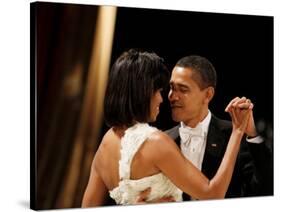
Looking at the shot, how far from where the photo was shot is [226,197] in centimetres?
707

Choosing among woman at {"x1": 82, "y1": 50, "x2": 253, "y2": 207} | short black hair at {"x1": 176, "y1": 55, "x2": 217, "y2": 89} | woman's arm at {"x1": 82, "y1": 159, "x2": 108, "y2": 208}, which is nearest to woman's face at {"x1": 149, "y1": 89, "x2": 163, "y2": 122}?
woman at {"x1": 82, "y1": 50, "x2": 253, "y2": 207}

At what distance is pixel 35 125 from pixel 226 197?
198 centimetres

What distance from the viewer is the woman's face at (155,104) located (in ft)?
21.8

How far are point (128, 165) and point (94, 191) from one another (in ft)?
1.20

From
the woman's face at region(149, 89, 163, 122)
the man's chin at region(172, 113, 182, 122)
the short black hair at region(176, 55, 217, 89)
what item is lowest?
the man's chin at region(172, 113, 182, 122)

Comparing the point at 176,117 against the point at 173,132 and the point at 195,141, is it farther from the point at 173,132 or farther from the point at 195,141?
the point at 195,141

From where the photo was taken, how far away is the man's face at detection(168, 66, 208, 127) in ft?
22.2

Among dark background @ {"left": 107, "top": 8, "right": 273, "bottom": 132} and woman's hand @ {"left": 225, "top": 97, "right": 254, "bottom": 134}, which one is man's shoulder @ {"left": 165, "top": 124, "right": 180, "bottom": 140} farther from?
woman's hand @ {"left": 225, "top": 97, "right": 254, "bottom": 134}

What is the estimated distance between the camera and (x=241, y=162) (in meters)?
7.11

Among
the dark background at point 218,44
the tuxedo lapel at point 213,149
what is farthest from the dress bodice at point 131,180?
the tuxedo lapel at point 213,149

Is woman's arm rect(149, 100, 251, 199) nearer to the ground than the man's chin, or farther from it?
nearer to the ground

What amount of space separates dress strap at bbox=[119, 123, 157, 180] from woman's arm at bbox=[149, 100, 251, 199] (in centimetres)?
11

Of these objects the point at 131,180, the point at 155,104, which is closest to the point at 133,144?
the point at 131,180

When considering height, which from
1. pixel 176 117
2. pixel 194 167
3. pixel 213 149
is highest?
pixel 176 117
